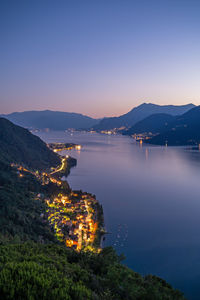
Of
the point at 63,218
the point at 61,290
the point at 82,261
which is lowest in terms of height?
the point at 63,218

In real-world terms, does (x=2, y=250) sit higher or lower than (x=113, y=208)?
higher

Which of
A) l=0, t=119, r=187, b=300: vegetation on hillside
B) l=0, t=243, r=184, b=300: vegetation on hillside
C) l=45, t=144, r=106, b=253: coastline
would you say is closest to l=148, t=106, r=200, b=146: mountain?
l=45, t=144, r=106, b=253: coastline

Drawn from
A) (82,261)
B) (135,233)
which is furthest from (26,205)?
(82,261)

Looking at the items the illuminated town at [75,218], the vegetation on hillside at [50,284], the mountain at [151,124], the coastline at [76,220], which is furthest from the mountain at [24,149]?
the mountain at [151,124]

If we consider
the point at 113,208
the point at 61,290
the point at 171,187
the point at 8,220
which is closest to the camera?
the point at 61,290

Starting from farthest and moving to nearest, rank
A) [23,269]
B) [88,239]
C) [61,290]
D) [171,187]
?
[171,187], [88,239], [23,269], [61,290]

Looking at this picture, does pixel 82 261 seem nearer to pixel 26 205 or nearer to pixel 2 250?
pixel 2 250

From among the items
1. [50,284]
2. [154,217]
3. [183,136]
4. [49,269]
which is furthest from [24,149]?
[183,136]

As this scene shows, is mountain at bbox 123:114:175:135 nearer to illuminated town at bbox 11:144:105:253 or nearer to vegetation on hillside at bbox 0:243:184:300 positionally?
illuminated town at bbox 11:144:105:253
